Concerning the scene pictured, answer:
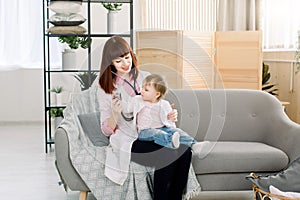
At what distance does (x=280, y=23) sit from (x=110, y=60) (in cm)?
288

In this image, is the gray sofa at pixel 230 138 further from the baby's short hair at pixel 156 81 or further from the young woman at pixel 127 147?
the baby's short hair at pixel 156 81

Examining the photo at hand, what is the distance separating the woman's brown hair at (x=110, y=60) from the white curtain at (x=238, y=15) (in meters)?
2.74

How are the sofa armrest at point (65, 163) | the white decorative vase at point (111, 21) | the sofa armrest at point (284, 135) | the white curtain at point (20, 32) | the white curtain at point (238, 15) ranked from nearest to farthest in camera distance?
the sofa armrest at point (65, 163) → the sofa armrest at point (284, 135) → the white decorative vase at point (111, 21) → the white curtain at point (238, 15) → the white curtain at point (20, 32)

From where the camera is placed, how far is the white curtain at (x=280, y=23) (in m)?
4.85

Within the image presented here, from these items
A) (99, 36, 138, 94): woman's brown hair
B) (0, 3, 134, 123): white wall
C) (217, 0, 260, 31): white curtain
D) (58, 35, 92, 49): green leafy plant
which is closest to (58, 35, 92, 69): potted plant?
(58, 35, 92, 49): green leafy plant

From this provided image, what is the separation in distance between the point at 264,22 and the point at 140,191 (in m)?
3.27

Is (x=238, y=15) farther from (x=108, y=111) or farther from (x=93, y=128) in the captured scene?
(x=108, y=111)

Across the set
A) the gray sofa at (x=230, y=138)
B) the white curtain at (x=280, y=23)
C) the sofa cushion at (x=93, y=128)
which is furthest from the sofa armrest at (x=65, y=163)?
the white curtain at (x=280, y=23)

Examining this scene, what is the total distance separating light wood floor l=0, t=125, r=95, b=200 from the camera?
3449 millimetres

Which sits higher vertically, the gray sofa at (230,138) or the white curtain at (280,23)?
the white curtain at (280,23)

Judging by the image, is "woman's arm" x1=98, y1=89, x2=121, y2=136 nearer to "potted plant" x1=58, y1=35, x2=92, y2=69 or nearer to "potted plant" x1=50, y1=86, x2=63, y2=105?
"potted plant" x1=58, y1=35, x2=92, y2=69

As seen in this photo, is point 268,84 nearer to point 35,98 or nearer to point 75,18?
point 75,18

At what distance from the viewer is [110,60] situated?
283cm

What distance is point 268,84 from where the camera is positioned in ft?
17.7
